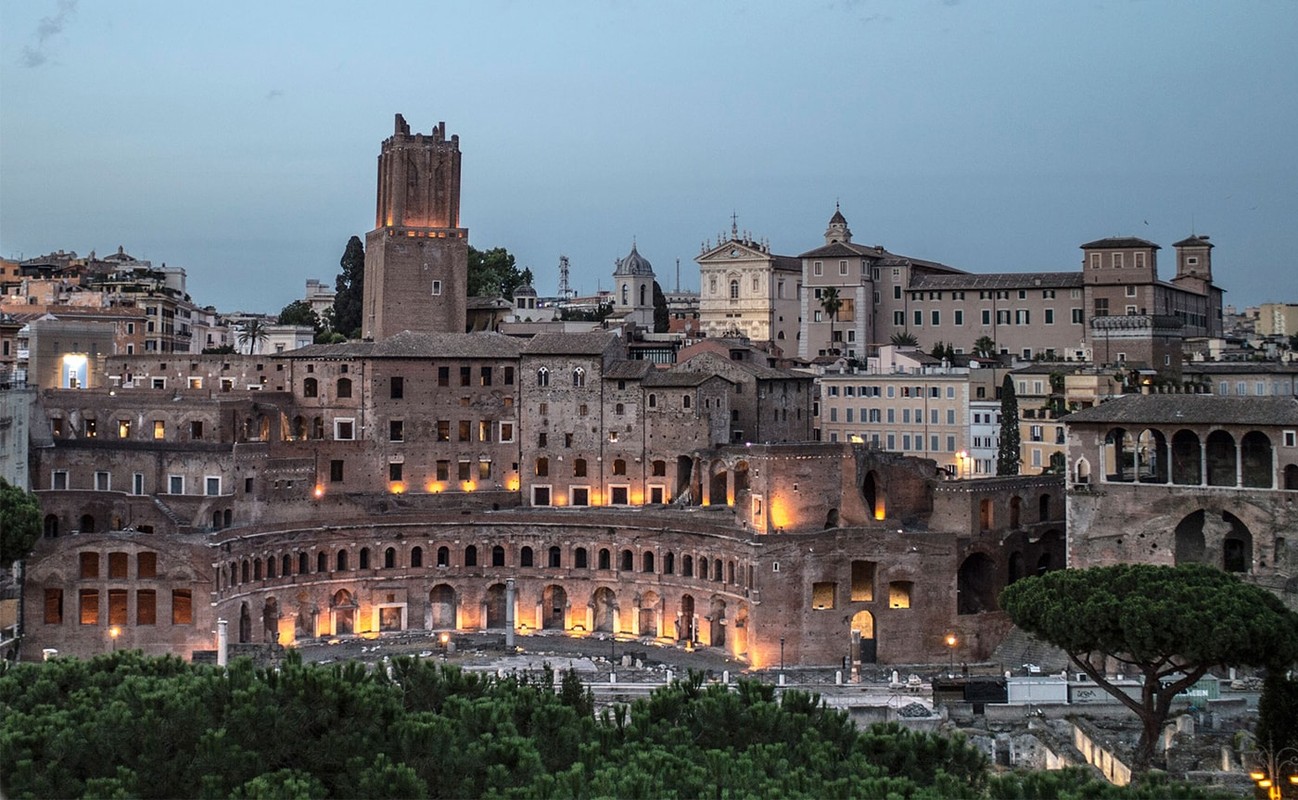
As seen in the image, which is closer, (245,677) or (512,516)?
(245,677)

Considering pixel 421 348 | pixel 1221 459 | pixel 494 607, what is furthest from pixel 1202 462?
pixel 421 348

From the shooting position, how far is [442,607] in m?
68.6

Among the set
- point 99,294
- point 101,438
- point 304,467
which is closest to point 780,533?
point 304,467

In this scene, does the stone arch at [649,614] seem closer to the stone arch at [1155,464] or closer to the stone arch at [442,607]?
the stone arch at [442,607]

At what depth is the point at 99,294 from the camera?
93.0 meters

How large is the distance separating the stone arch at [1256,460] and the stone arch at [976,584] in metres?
10.2

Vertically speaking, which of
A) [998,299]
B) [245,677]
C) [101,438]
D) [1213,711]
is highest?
[998,299]

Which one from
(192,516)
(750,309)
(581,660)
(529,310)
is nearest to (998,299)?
(750,309)

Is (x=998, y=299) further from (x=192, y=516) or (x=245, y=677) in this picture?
(x=245, y=677)

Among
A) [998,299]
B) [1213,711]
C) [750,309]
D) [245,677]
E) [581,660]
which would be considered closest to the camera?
[245,677]

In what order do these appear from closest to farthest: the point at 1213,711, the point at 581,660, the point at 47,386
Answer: the point at 1213,711, the point at 581,660, the point at 47,386

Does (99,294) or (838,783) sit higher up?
(99,294)

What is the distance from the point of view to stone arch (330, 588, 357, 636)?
66.2 metres

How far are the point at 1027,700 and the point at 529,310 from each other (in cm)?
5319
